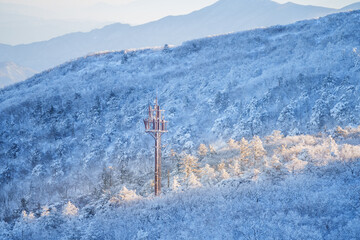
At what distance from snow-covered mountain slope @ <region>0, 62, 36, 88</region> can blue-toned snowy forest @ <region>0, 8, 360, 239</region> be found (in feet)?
479

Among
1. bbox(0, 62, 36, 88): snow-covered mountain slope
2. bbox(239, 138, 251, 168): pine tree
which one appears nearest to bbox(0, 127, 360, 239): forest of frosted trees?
bbox(239, 138, 251, 168): pine tree

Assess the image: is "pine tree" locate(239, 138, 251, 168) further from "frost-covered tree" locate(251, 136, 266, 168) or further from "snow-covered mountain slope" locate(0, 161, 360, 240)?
"snow-covered mountain slope" locate(0, 161, 360, 240)

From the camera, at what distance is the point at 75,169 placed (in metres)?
29.3

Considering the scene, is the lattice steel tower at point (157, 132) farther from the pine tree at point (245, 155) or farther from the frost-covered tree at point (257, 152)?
the frost-covered tree at point (257, 152)

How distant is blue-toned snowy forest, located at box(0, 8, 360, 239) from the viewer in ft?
27.9

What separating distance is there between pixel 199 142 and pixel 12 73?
200m

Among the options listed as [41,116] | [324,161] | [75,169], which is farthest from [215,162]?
[41,116]

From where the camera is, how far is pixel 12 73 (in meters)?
185

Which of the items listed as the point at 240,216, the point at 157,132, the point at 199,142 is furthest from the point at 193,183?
the point at 199,142

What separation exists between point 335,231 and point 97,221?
25.4 ft

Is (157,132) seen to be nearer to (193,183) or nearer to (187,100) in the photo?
(193,183)

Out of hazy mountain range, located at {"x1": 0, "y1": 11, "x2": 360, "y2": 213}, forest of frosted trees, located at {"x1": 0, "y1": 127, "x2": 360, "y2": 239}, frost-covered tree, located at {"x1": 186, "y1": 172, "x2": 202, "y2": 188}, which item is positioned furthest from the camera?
hazy mountain range, located at {"x1": 0, "y1": 11, "x2": 360, "y2": 213}

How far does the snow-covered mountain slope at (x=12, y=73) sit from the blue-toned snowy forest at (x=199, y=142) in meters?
146

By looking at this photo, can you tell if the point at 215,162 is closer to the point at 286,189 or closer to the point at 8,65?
the point at 286,189
